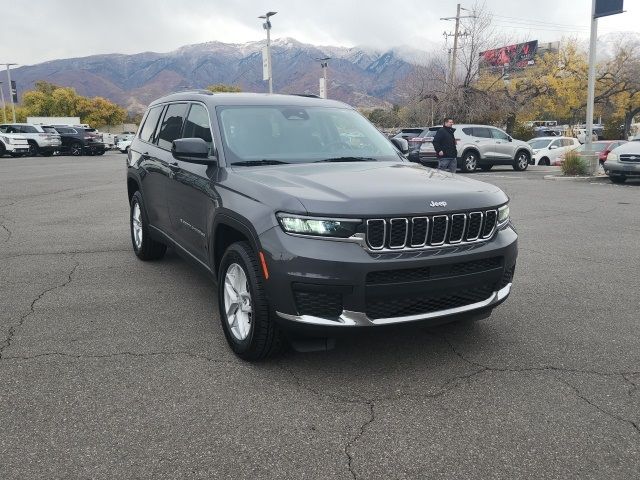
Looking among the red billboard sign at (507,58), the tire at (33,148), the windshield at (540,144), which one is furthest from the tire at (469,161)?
the tire at (33,148)

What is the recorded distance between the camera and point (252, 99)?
4.92 m

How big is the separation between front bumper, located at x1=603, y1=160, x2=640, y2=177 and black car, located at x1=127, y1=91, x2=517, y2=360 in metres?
13.3

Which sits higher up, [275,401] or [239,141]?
[239,141]

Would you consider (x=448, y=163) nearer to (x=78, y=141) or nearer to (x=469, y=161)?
(x=469, y=161)

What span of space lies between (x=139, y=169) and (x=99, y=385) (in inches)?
127

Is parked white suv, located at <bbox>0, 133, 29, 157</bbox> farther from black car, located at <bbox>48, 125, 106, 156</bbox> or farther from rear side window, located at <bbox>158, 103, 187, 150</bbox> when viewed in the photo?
rear side window, located at <bbox>158, 103, 187, 150</bbox>

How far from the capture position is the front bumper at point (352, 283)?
322cm

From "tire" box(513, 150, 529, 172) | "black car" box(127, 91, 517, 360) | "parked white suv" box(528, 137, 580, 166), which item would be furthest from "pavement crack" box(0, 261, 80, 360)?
"parked white suv" box(528, 137, 580, 166)

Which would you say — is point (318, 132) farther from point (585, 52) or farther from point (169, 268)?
point (585, 52)

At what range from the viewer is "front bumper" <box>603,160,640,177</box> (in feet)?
50.8

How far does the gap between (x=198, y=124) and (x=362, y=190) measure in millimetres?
1956

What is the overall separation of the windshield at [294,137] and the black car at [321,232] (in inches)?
0.5

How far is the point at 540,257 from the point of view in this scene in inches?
275

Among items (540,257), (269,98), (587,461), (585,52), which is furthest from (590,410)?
(585,52)
